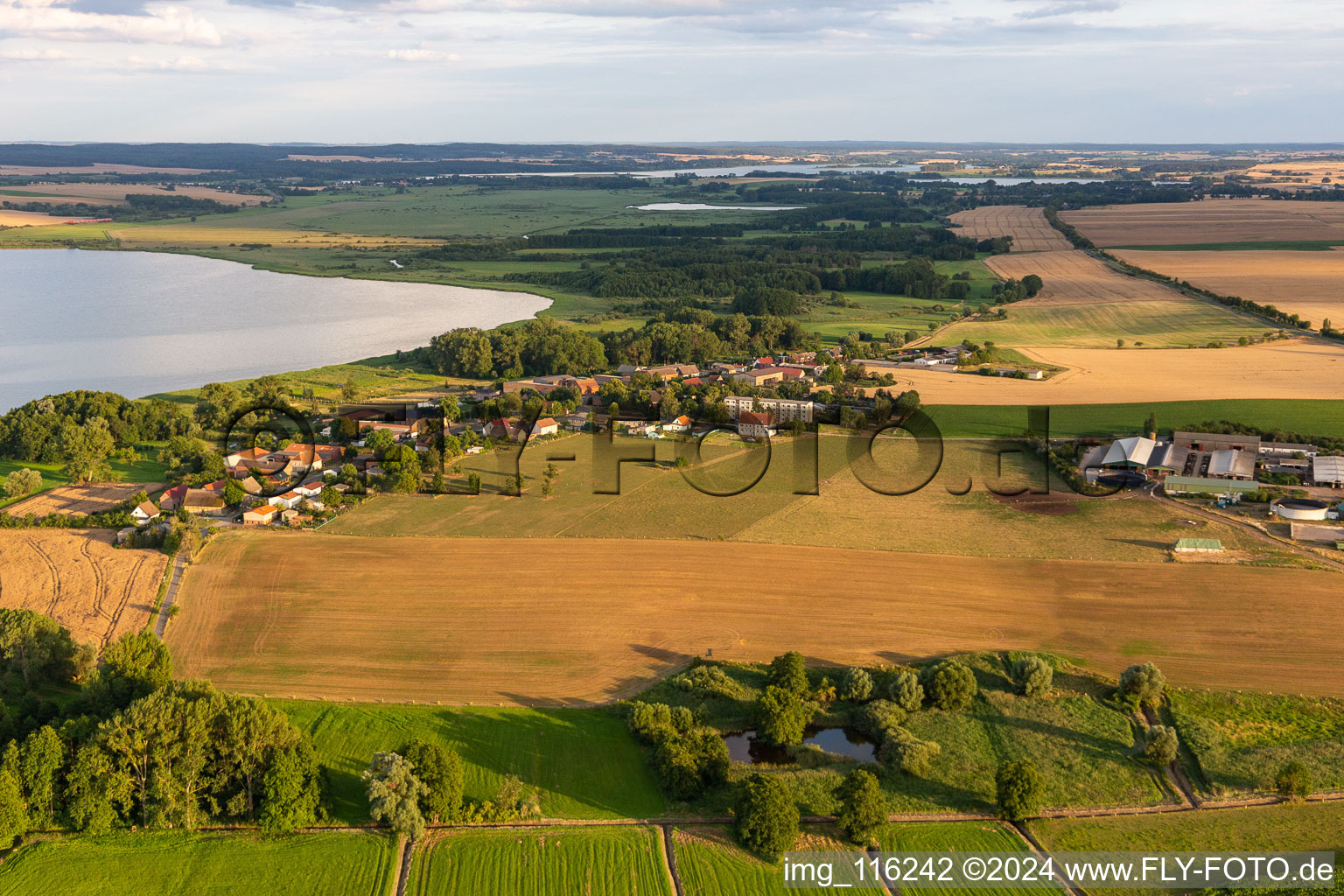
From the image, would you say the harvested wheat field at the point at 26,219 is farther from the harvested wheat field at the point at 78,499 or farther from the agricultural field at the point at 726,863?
the agricultural field at the point at 726,863

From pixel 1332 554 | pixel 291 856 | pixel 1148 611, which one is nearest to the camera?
pixel 291 856

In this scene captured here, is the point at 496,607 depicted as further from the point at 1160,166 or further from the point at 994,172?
the point at 1160,166

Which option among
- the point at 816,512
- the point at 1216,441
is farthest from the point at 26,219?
the point at 1216,441

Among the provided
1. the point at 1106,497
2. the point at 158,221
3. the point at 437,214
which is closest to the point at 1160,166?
the point at 437,214

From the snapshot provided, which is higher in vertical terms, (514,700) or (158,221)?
(158,221)

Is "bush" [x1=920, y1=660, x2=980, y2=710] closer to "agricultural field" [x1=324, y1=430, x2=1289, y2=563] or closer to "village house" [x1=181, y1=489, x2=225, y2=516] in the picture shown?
"agricultural field" [x1=324, y1=430, x2=1289, y2=563]

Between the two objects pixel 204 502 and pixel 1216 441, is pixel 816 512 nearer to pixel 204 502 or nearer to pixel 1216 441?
pixel 1216 441
